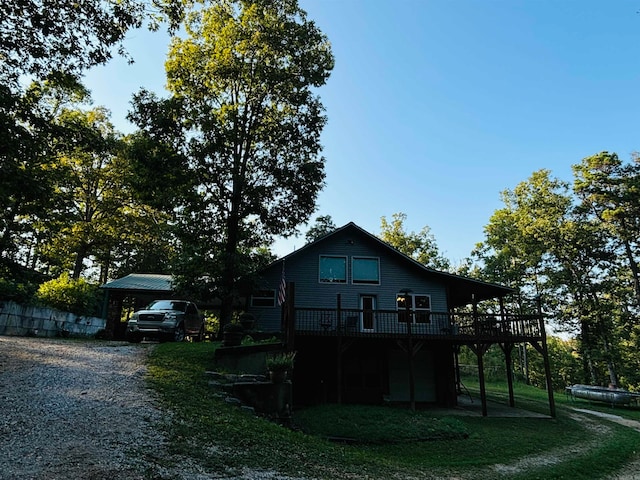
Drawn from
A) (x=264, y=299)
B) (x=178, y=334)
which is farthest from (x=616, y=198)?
(x=178, y=334)

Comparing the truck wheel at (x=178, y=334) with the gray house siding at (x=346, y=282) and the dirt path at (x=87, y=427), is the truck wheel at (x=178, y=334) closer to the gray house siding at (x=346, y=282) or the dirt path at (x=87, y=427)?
the gray house siding at (x=346, y=282)

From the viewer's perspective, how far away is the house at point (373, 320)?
53.4ft

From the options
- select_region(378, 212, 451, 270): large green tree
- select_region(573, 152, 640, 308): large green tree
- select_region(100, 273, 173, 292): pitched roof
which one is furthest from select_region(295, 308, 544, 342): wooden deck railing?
select_region(378, 212, 451, 270): large green tree

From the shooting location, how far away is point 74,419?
19.4 feet

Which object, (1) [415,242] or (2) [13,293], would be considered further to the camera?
(1) [415,242]

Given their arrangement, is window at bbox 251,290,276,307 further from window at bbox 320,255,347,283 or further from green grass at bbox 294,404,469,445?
green grass at bbox 294,404,469,445

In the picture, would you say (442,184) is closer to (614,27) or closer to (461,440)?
(614,27)

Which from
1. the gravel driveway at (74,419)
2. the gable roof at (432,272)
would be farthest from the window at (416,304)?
the gravel driveway at (74,419)

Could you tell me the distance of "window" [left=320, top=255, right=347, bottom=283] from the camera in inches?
733

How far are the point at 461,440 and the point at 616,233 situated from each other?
25.6 meters

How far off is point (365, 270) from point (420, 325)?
142 inches

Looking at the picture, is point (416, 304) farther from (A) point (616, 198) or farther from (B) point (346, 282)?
(A) point (616, 198)

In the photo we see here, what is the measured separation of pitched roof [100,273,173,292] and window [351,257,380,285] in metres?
9.10

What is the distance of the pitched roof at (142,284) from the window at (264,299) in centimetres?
435
